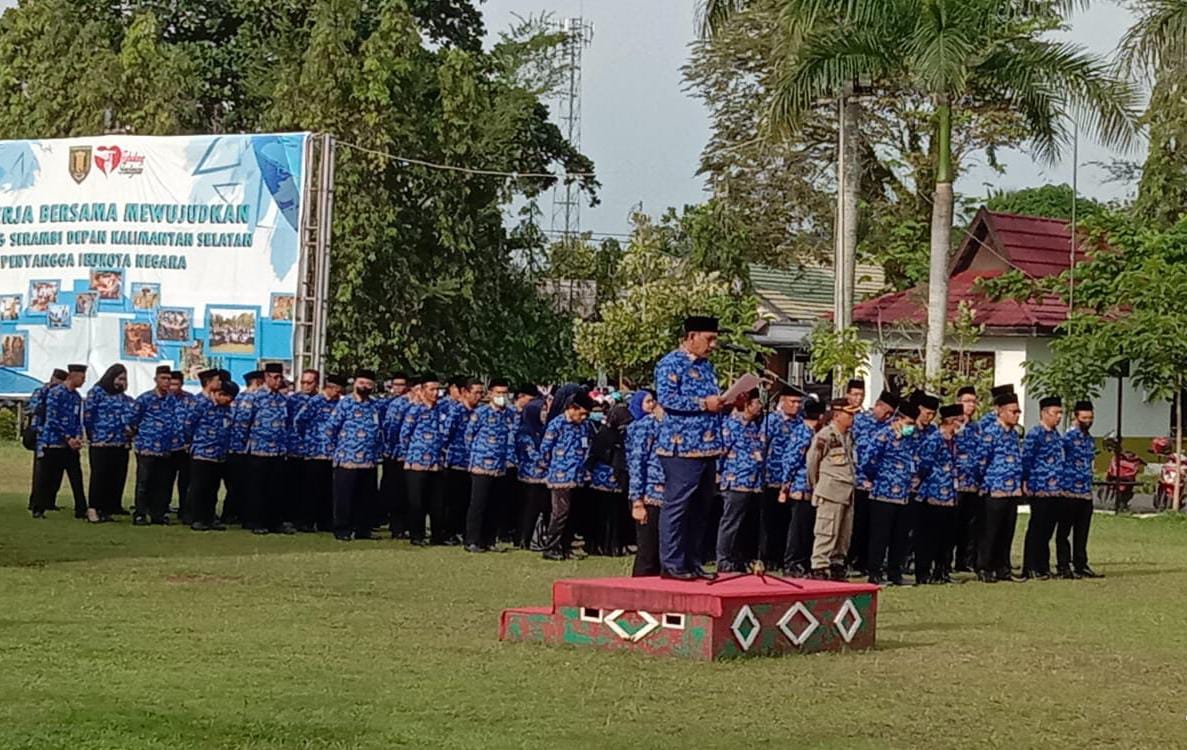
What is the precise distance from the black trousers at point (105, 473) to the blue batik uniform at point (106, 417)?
79 millimetres

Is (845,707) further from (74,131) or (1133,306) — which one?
(74,131)

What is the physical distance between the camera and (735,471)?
16047 mm

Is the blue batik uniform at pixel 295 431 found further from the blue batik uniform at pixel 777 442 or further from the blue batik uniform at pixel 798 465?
the blue batik uniform at pixel 798 465

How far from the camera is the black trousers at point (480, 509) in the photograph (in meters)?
19.3

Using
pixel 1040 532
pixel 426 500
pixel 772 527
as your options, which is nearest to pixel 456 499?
pixel 426 500

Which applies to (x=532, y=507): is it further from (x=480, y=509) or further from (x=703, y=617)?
(x=703, y=617)

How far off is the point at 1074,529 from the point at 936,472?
181 centimetres

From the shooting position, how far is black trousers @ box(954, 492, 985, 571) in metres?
18.0

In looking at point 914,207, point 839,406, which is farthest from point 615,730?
point 914,207

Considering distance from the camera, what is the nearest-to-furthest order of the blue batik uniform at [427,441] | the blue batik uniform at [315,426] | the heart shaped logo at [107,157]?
1. the blue batik uniform at [427,441]
2. the blue batik uniform at [315,426]
3. the heart shaped logo at [107,157]

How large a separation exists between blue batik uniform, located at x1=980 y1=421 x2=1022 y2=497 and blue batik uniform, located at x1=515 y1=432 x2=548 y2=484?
163 inches

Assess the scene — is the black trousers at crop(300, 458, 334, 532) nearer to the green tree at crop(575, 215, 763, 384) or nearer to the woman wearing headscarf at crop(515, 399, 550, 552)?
the woman wearing headscarf at crop(515, 399, 550, 552)

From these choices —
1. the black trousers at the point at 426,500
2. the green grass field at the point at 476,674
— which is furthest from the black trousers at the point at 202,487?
the green grass field at the point at 476,674

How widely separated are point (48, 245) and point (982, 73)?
13.1m
